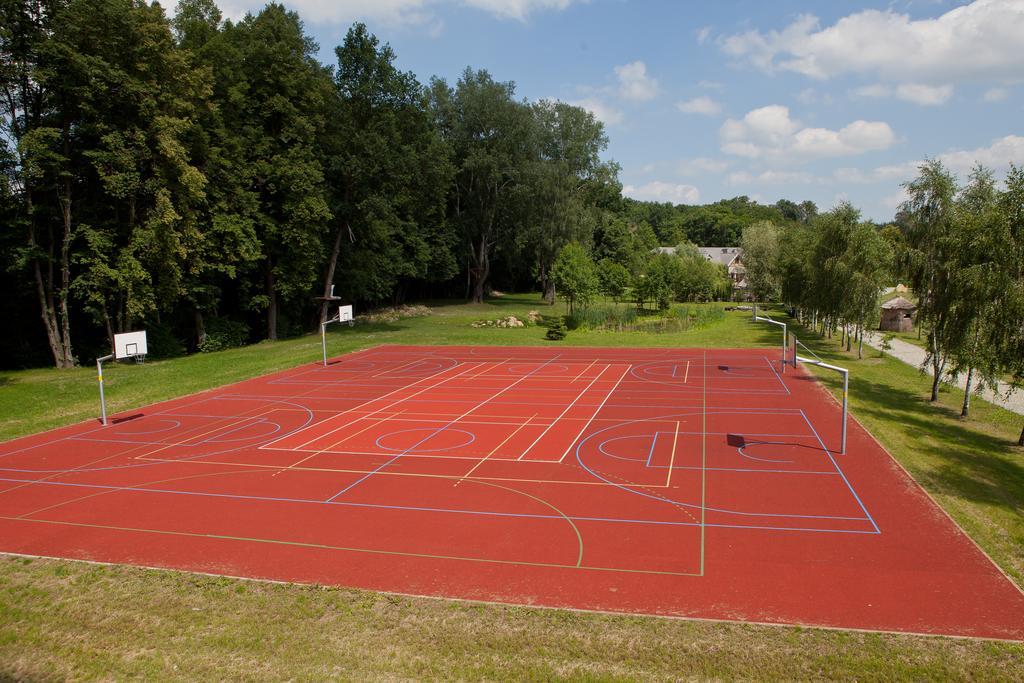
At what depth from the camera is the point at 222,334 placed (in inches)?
1487

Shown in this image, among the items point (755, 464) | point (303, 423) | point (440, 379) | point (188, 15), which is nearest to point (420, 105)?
point (188, 15)

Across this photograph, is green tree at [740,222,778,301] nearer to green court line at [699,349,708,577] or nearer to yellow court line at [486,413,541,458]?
green court line at [699,349,708,577]

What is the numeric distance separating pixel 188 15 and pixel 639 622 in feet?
130

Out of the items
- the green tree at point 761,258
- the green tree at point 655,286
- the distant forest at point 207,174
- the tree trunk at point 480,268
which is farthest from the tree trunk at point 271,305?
the green tree at point 761,258

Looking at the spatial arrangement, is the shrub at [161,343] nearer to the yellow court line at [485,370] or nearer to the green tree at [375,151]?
the green tree at [375,151]

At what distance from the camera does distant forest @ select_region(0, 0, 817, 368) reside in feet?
88.6

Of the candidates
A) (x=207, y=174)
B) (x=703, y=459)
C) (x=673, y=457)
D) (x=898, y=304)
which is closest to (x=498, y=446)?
(x=673, y=457)

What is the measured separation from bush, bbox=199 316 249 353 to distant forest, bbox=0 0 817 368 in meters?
0.14

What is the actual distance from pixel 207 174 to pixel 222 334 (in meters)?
9.63

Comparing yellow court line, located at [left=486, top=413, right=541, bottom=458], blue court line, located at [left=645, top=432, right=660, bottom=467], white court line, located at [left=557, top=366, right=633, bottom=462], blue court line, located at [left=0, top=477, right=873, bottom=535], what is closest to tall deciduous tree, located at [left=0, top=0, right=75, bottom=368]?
blue court line, located at [left=0, top=477, right=873, bottom=535]

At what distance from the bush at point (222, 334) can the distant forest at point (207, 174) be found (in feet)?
0.46

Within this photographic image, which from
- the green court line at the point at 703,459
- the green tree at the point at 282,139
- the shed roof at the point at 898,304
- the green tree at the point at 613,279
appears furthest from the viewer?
the green tree at the point at 613,279

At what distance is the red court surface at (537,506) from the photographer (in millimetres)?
8758

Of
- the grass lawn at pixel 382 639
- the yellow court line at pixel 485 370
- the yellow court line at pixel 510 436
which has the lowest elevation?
the grass lawn at pixel 382 639
